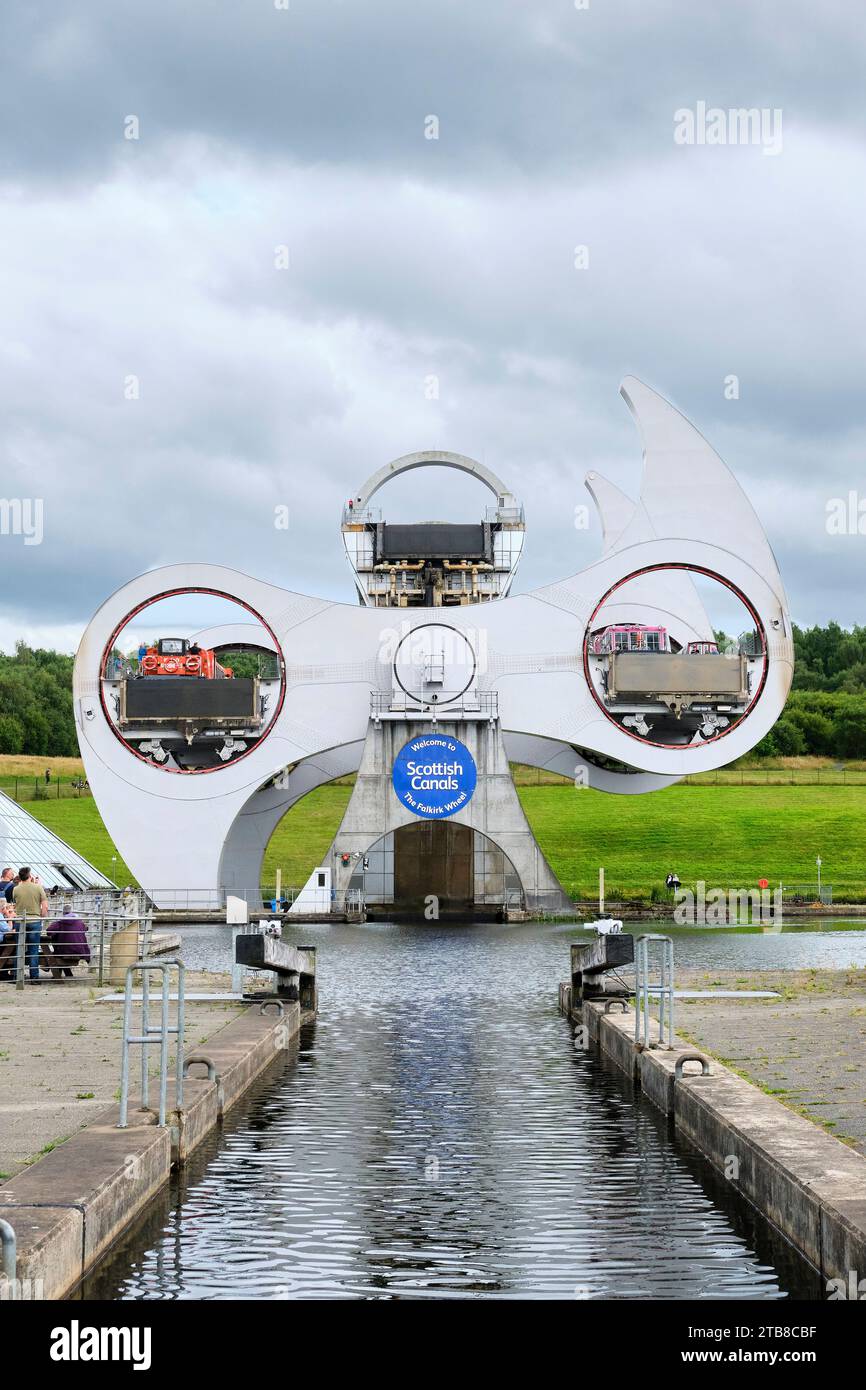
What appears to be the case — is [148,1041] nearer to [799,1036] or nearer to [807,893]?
[799,1036]

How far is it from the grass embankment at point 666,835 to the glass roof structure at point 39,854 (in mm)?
18485

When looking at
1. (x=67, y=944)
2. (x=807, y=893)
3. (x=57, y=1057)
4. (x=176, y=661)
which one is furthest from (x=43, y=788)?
(x=57, y=1057)

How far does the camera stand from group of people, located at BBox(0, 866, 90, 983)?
23.1 meters

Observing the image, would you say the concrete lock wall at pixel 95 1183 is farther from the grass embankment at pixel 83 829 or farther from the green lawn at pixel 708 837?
the grass embankment at pixel 83 829

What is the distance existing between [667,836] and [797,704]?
39.8m

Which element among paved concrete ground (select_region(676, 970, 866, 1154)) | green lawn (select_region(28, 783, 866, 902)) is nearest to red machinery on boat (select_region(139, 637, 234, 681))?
green lawn (select_region(28, 783, 866, 902))

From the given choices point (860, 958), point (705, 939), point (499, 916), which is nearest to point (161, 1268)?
point (860, 958)

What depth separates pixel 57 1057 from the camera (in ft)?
48.0

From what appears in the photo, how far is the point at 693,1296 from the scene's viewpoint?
8016mm

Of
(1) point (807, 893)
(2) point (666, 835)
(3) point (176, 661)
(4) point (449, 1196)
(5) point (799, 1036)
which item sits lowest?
(1) point (807, 893)

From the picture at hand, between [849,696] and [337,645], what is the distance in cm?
6321

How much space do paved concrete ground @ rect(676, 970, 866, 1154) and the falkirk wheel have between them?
25.2m

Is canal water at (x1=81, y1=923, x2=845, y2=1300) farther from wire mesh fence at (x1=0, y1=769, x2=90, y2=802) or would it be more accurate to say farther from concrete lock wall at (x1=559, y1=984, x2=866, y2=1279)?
wire mesh fence at (x1=0, y1=769, x2=90, y2=802)

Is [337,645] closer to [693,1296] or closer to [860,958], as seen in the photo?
[860,958]
